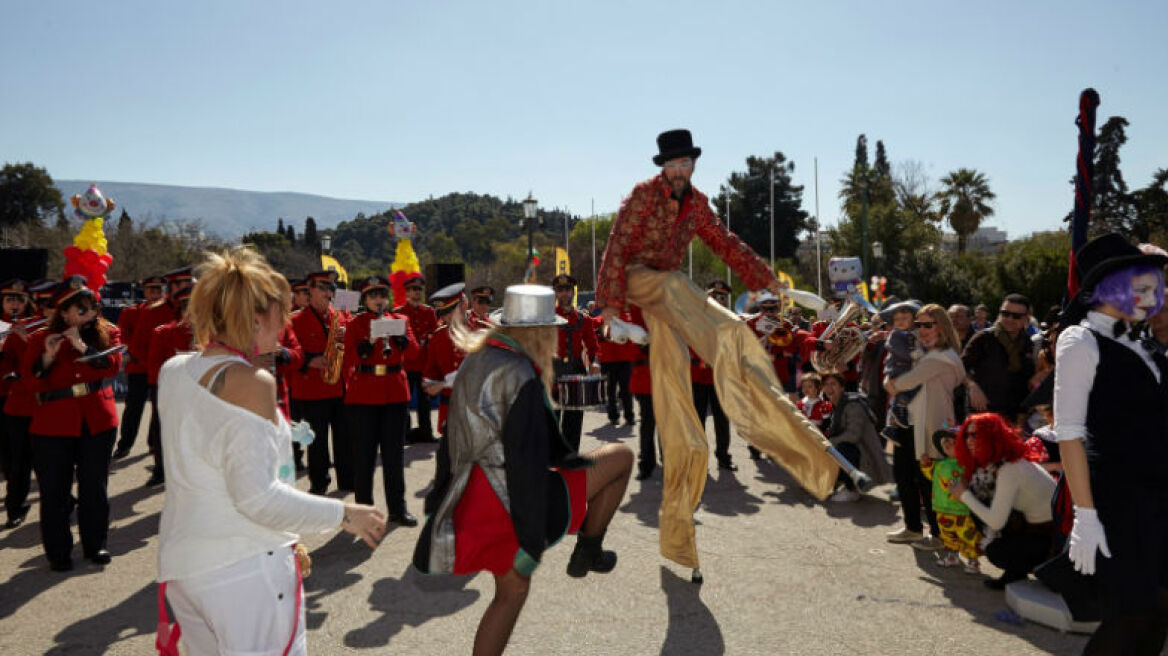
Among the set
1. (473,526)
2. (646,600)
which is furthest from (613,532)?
(473,526)

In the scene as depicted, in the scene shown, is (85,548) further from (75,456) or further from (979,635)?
(979,635)

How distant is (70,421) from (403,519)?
103 inches

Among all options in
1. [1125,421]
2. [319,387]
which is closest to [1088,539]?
[1125,421]

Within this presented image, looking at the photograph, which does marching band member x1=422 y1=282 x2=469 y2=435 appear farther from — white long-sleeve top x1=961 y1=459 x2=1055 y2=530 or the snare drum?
white long-sleeve top x1=961 y1=459 x2=1055 y2=530

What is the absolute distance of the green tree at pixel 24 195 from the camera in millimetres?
42281

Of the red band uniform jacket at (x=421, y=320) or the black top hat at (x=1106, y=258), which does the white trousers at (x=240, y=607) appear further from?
the red band uniform jacket at (x=421, y=320)

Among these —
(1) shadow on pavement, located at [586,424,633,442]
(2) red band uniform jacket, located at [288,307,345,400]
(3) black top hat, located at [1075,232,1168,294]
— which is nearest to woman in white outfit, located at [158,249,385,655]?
(3) black top hat, located at [1075,232,1168,294]

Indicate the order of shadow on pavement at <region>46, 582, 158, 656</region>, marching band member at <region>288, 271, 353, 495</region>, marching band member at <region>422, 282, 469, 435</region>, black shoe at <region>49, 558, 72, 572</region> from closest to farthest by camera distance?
shadow on pavement at <region>46, 582, 158, 656</region>, black shoe at <region>49, 558, 72, 572</region>, marching band member at <region>288, 271, 353, 495</region>, marching band member at <region>422, 282, 469, 435</region>

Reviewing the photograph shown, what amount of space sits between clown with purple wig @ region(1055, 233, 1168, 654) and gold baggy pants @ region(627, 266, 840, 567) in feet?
5.24

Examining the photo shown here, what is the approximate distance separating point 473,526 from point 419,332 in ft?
23.5

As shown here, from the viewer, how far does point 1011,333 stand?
7340 mm

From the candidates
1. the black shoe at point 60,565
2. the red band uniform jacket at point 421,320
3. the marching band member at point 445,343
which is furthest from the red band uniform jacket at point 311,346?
the black shoe at point 60,565

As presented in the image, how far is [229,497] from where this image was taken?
2275 mm

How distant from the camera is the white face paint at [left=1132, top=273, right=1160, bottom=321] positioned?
285cm
